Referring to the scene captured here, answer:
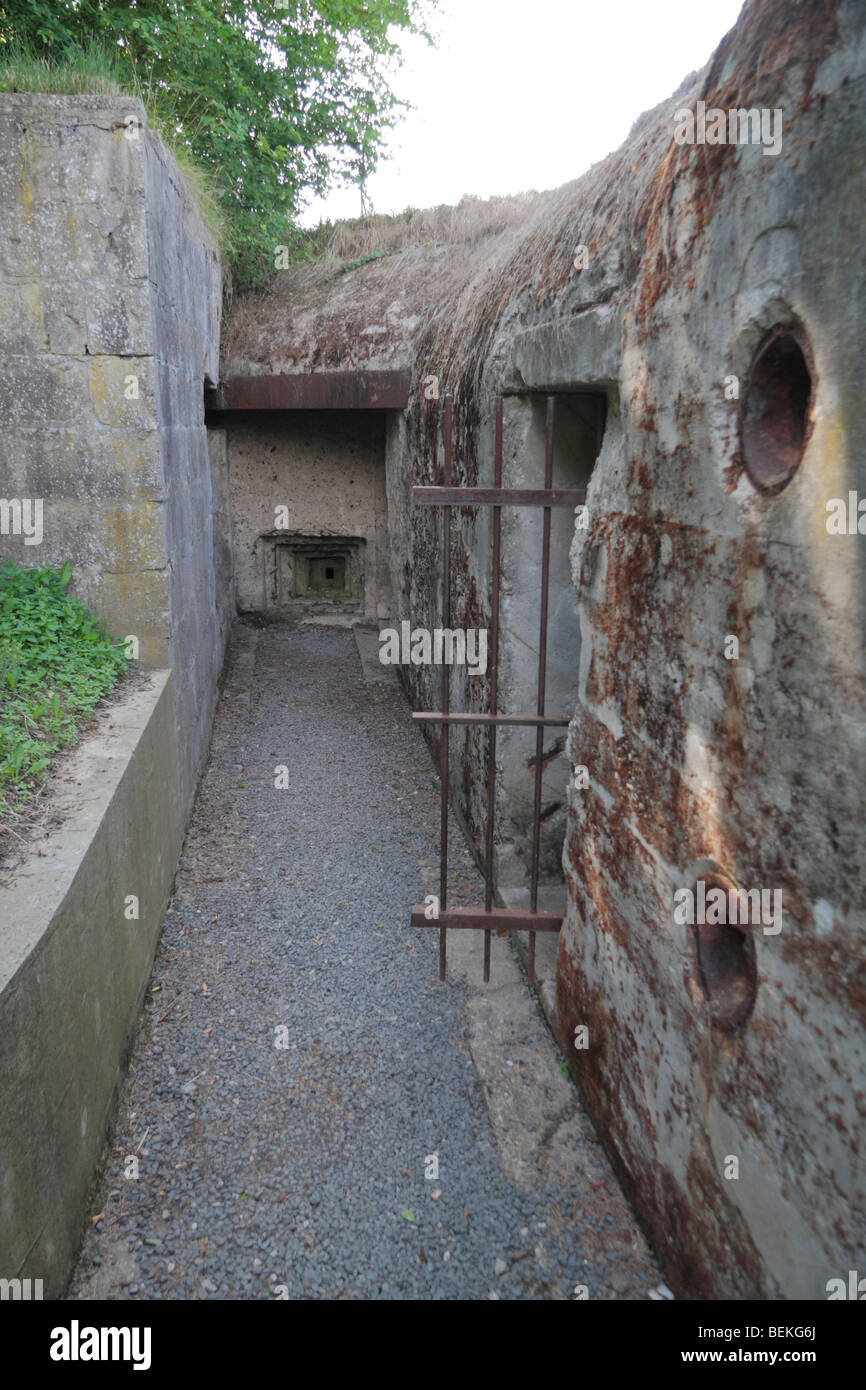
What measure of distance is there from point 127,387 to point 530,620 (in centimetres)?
256

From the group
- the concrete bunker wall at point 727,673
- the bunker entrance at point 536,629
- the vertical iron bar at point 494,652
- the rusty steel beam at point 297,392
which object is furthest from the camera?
the rusty steel beam at point 297,392

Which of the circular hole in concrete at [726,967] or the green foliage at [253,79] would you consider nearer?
the circular hole in concrete at [726,967]

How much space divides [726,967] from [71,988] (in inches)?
77.5

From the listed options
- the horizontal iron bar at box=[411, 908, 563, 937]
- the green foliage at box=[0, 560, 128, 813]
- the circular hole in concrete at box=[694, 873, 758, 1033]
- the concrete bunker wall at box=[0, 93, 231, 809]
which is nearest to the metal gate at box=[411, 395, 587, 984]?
the horizontal iron bar at box=[411, 908, 563, 937]

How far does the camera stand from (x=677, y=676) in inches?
98.9

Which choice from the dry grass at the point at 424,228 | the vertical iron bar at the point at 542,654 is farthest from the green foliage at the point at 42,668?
the dry grass at the point at 424,228

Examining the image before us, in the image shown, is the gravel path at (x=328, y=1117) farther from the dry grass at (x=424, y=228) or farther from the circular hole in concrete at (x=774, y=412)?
the dry grass at (x=424, y=228)

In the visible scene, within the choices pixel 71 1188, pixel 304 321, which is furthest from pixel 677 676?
pixel 304 321

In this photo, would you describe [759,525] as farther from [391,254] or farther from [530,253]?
[391,254]

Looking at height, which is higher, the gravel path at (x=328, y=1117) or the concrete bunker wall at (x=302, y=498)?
the concrete bunker wall at (x=302, y=498)

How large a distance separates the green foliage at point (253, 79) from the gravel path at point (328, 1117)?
16.2 ft

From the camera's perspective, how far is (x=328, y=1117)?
3.41 m

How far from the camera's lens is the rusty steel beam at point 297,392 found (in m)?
8.99

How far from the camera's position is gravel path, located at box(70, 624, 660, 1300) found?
2.79 meters
